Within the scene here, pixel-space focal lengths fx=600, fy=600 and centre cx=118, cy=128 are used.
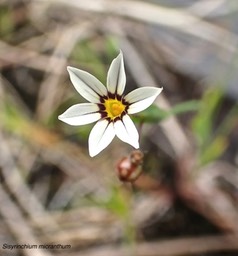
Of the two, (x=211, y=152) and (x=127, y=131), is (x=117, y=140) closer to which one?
(x=211, y=152)

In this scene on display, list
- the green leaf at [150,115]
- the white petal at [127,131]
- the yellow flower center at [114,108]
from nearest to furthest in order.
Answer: the white petal at [127,131] < the yellow flower center at [114,108] < the green leaf at [150,115]

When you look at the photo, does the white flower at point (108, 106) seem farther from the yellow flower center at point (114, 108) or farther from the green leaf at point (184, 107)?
the green leaf at point (184, 107)

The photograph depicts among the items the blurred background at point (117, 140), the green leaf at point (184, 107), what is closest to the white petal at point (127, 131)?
the green leaf at point (184, 107)

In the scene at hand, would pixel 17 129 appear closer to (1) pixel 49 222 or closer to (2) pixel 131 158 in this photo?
(1) pixel 49 222

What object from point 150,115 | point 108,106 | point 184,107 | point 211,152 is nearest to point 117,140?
point 211,152

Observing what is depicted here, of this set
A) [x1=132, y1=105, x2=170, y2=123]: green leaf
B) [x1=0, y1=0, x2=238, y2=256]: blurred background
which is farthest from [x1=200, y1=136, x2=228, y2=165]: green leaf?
[x1=132, y1=105, x2=170, y2=123]: green leaf

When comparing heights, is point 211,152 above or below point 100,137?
below

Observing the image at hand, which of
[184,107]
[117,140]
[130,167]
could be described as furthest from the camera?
[117,140]

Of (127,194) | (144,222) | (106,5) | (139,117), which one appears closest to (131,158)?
(139,117)
